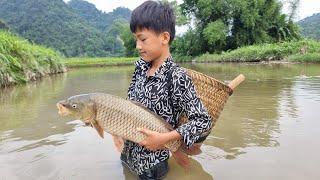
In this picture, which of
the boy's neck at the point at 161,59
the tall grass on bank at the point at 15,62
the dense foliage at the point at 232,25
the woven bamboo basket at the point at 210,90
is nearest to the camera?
the boy's neck at the point at 161,59

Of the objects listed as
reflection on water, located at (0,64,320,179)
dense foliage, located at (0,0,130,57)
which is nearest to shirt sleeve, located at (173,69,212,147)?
reflection on water, located at (0,64,320,179)

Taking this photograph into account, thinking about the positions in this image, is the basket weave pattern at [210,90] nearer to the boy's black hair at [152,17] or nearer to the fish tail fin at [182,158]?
the fish tail fin at [182,158]

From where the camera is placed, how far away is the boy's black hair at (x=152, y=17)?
253 centimetres

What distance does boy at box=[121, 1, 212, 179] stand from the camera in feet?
8.25

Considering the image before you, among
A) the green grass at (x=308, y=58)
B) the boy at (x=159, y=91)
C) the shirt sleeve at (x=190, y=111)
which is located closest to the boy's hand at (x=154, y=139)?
the boy at (x=159, y=91)

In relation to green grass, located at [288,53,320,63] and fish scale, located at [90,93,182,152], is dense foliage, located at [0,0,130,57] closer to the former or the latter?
green grass, located at [288,53,320,63]

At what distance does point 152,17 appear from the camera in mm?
2521

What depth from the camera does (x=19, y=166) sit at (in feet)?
12.4

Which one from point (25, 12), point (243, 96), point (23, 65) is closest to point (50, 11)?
point (25, 12)

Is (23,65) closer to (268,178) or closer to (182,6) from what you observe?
(268,178)

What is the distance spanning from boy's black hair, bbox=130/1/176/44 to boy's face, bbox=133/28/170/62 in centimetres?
3

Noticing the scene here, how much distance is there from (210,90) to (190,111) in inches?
38.1

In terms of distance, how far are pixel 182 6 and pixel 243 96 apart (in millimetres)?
34562

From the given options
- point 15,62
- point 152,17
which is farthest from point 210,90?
point 15,62
